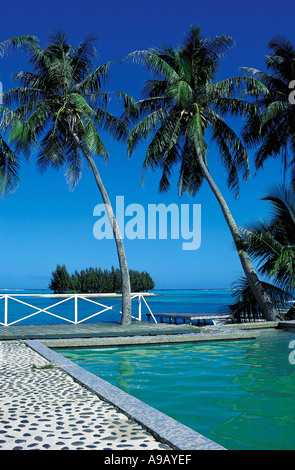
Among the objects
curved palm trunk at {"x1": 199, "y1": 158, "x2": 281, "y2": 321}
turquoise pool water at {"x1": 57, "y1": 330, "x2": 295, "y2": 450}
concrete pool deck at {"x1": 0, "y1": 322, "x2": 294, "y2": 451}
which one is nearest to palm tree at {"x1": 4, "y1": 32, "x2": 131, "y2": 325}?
curved palm trunk at {"x1": 199, "y1": 158, "x2": 281, "y2": 321}

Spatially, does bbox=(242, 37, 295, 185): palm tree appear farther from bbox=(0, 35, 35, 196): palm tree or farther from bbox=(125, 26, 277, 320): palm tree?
bbox=(0, 35, 35, 196): palm tree

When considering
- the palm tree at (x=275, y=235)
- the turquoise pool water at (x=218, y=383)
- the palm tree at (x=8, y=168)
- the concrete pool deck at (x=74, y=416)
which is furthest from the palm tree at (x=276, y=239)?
the concrete pool deck at (x=74, y=416)

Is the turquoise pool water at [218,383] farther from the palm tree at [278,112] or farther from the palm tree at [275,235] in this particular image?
the palm tree at [278,112]

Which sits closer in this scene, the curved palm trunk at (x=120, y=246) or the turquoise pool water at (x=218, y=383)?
the turquoise pool water at (x=218, y=383)

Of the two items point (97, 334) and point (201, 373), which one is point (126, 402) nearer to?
point (201, 373)

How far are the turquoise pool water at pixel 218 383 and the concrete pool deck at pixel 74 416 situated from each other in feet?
2.95

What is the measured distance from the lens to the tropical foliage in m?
73.4

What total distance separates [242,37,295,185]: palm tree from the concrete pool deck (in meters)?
13.3

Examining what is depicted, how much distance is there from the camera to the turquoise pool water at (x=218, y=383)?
4.96 meters

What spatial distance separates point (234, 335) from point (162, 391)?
217 inches

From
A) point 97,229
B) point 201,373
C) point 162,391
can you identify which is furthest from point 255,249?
point 162,391

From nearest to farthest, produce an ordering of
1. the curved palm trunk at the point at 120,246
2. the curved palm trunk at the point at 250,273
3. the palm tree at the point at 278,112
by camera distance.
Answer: the curved palm trunk at the point at 120,246 < the curved palm trunk at the point at 250,273 < the palm tree at the point at 278,112

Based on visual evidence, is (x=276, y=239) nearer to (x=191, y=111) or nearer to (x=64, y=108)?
(x=191, y=111)
